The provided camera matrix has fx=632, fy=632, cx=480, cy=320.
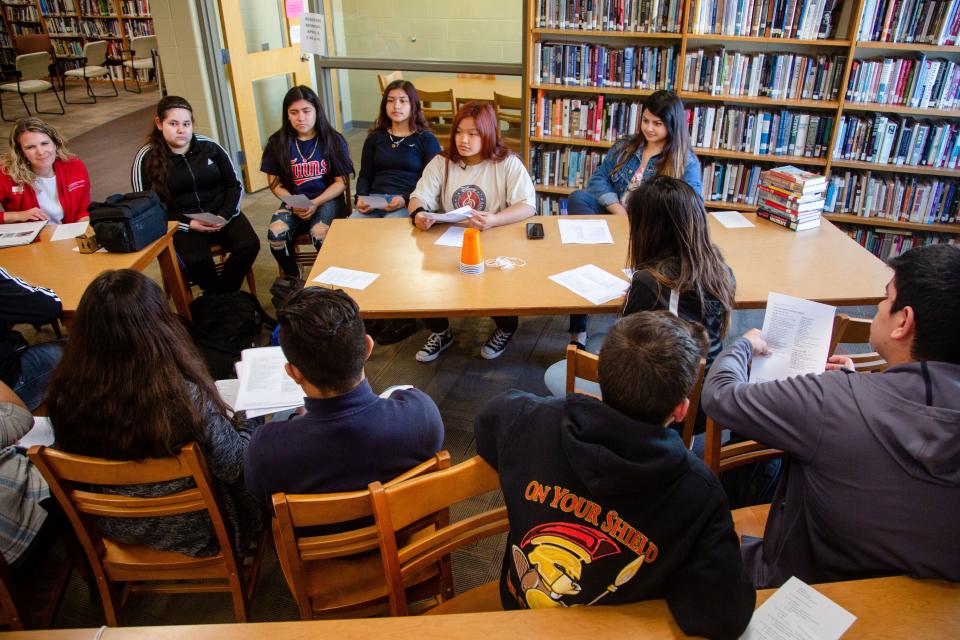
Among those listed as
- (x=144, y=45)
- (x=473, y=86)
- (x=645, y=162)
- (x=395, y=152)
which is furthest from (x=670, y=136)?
(x=144, y=45)

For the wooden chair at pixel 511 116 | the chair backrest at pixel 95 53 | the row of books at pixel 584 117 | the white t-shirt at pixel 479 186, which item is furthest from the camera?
the chair backrest at pixel 95 53

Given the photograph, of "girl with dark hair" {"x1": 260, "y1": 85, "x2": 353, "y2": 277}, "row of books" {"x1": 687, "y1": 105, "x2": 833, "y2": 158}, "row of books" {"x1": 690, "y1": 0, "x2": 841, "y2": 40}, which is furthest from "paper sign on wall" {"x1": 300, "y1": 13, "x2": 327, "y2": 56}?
"row of books" {"x1": 687, "y1": 105, "x2": 833, "y2": 158}

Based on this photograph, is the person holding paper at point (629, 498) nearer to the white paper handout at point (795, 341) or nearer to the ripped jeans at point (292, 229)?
the white paper handout at point (795, 341)

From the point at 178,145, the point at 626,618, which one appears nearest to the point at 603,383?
the point at 626,618

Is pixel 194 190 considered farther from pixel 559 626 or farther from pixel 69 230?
pixel 559 626

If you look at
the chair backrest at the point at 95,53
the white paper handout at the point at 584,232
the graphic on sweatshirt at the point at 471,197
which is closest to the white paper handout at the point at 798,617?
the white paper handout at the point at 584,232

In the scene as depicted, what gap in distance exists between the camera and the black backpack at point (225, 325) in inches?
106

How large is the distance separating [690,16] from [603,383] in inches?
130

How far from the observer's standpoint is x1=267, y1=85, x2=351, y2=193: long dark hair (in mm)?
3371

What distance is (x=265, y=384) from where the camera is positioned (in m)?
1.88

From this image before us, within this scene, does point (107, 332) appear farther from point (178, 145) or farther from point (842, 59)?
point (842, 59)

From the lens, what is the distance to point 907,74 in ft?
11.5

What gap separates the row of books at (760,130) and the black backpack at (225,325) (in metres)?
2.81

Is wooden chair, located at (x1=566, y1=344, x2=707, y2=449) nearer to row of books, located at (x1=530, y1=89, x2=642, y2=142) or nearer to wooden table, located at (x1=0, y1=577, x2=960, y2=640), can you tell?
wooden table, located at (x1=0, y1=577, x2=960, y2=640)
